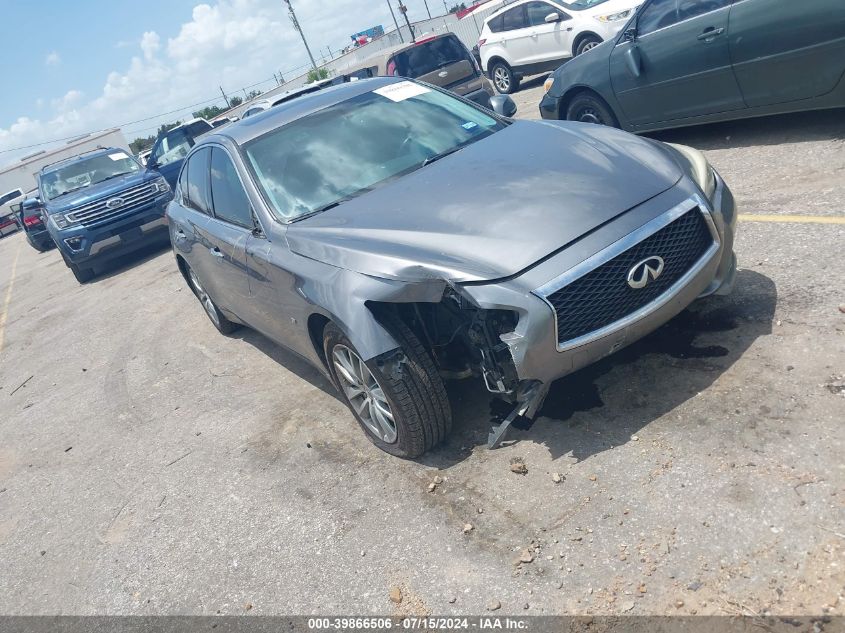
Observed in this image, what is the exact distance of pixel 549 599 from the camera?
2672 millimetres

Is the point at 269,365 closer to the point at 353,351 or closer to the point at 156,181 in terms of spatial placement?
the point at 353,351

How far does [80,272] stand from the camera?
12.4m

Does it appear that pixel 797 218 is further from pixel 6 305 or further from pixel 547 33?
pixel 6 305

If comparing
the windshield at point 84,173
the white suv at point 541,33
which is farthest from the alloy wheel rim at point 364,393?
the windshield at point 84,173

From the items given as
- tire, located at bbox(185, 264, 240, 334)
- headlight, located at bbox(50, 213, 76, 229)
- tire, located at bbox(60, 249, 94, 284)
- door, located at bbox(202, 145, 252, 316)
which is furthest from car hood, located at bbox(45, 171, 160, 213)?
door, located at bbox(202, 145, 252, 316)

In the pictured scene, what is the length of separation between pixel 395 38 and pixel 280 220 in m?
56.1

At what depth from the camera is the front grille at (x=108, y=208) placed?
38.7ft

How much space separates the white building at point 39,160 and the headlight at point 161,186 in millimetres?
35593

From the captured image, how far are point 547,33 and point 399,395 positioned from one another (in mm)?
12160

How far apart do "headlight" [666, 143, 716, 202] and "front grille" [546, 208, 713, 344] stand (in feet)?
0.78

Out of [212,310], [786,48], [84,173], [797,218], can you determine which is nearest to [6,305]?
[84,173]

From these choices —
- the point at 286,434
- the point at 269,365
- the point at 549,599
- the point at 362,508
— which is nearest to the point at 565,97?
the point at 269,365

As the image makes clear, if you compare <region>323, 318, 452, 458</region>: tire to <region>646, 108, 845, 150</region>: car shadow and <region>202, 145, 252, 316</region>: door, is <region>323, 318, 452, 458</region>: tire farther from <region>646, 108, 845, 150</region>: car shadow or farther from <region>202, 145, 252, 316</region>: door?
<region>646, 108, 845, 150</region>: car shadow

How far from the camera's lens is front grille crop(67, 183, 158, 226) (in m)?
11.8
